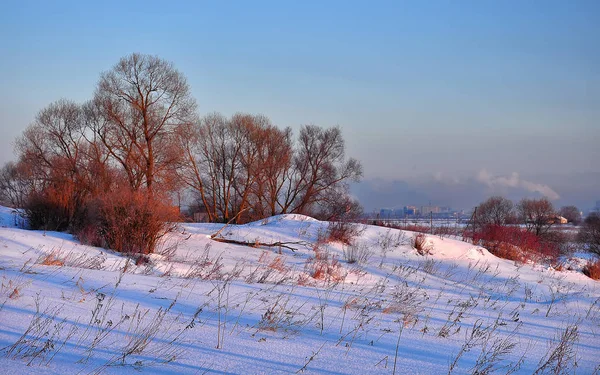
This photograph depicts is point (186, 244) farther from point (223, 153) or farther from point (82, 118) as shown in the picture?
point (223, 153)

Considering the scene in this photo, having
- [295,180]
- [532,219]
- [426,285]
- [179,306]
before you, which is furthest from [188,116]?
[532,219]

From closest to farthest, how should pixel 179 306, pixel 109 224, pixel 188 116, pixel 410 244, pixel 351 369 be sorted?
pixel 351 369, pixel 179 306, pixel 109 224, pixel 410 244, pixel 188 116

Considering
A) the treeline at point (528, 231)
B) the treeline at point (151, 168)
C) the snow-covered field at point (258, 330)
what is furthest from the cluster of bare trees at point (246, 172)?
the snow-covered field at point (258, 330)

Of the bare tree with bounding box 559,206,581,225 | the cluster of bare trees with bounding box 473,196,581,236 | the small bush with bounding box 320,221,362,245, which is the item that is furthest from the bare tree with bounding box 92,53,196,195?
the bare tree with bounding box 559,206,581,225

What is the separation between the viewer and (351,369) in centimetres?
416

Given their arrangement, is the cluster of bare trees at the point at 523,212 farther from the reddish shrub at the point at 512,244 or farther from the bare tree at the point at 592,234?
the reddish shrub at the point at 512,244

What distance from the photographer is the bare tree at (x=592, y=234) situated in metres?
43.9

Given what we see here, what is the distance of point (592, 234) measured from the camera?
45.7 metres

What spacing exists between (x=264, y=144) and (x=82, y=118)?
1340 cm

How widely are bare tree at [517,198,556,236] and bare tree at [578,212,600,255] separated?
10.6ft

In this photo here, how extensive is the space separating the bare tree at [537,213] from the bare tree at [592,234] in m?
3.24

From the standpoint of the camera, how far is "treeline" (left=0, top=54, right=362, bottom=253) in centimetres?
1396

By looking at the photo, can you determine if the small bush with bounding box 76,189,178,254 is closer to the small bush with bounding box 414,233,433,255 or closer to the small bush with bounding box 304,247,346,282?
the small bush with bounding box 304,247,346,282

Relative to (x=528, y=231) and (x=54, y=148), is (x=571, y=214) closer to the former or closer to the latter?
(x=528, y=231)
